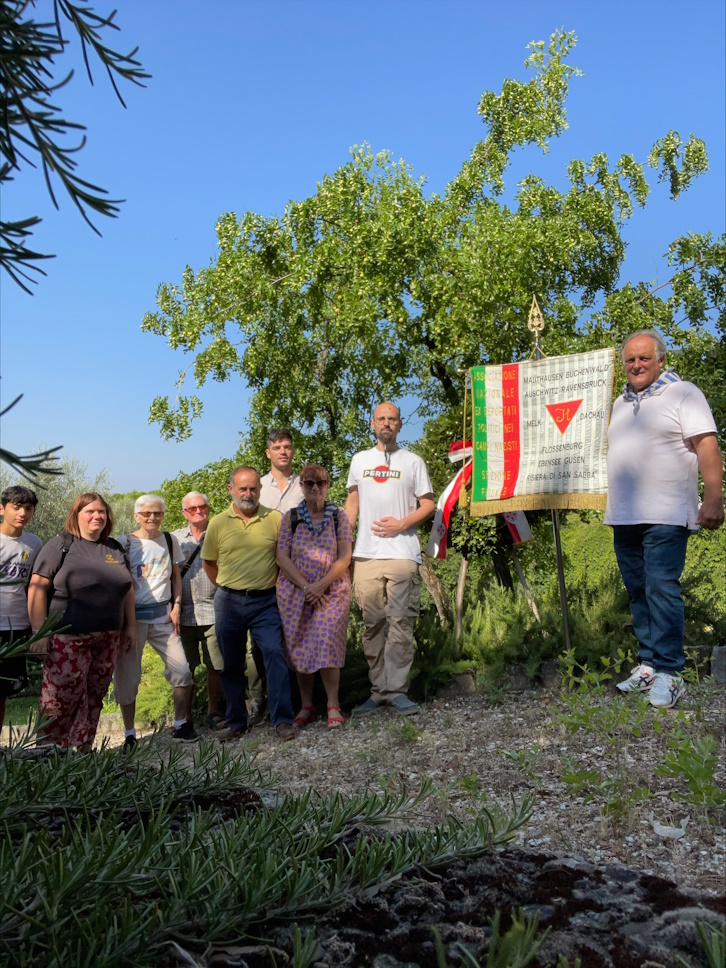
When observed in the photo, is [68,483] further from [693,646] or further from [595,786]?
[595,786]

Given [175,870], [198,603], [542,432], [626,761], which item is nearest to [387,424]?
[542,432]

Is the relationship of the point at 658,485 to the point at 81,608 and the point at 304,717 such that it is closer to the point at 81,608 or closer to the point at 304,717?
the point at 304,717

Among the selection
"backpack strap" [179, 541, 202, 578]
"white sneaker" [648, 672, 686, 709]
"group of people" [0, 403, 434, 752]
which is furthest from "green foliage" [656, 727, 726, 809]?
"backpack strap" [179, 541, 202, 578]

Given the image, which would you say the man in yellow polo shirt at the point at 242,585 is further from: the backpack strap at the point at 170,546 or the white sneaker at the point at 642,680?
the white sneaker at the point at 642,680

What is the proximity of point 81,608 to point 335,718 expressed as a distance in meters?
1.92

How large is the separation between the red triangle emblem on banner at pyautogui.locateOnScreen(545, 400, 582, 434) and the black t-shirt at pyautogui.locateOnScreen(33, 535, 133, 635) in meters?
3.27

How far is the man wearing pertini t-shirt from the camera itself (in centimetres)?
661

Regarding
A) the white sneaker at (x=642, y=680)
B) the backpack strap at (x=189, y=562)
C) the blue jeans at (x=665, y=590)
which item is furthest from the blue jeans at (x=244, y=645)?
the blue jeans at (x=665, y=590)

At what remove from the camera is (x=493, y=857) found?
7.34 ft

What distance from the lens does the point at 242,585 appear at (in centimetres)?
663

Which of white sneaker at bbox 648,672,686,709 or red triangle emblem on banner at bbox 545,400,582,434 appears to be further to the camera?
red triangle emblem on banner at bbox 545,400,582,434

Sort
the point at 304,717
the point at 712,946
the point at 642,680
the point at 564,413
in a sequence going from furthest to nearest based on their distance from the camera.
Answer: the point at 564,413, the point at 304,717, the point at 642,680, the point at 712,946

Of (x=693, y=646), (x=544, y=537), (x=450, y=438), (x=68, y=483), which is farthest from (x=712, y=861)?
(x=68, y=483)

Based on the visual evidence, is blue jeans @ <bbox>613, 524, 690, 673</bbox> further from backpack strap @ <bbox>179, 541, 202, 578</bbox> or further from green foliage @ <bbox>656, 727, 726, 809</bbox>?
backpack strap @ <bbox>179, 541, 202, 578</bbox>
